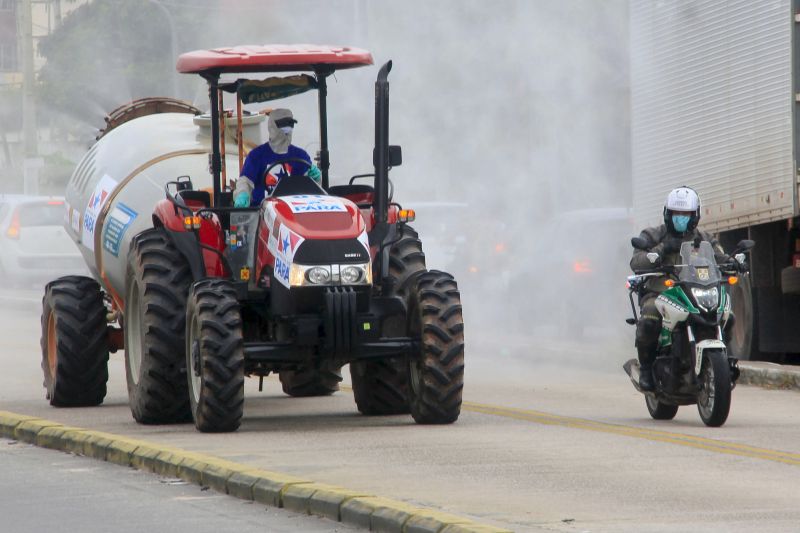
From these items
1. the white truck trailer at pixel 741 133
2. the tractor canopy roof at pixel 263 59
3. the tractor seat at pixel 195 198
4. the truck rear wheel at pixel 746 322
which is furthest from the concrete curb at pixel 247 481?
the truck rear wheel at pixel 746 322

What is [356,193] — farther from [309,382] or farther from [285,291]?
[309,382]

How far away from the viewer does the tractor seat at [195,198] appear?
15062 mm

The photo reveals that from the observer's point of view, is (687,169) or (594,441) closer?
(594,441)

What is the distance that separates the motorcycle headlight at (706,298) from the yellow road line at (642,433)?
36.9 inches

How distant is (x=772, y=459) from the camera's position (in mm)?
12070

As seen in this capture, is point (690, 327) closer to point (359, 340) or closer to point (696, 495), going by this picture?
point (359, 340)

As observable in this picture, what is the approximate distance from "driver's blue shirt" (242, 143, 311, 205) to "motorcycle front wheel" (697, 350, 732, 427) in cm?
311

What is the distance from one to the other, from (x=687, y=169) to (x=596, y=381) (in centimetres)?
437

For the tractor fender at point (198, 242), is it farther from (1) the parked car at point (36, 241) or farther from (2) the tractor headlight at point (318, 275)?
(1) the parked car at point (36, 241)

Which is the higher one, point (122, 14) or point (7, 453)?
point (122, 14)

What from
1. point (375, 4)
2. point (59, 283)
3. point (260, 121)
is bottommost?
→ point (59, 283)

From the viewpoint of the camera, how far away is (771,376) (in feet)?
59.3

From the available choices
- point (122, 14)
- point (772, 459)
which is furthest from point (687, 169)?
point (122, 14)

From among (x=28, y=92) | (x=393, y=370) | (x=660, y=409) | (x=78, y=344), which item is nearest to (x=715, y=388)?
(x=660, y=409)
